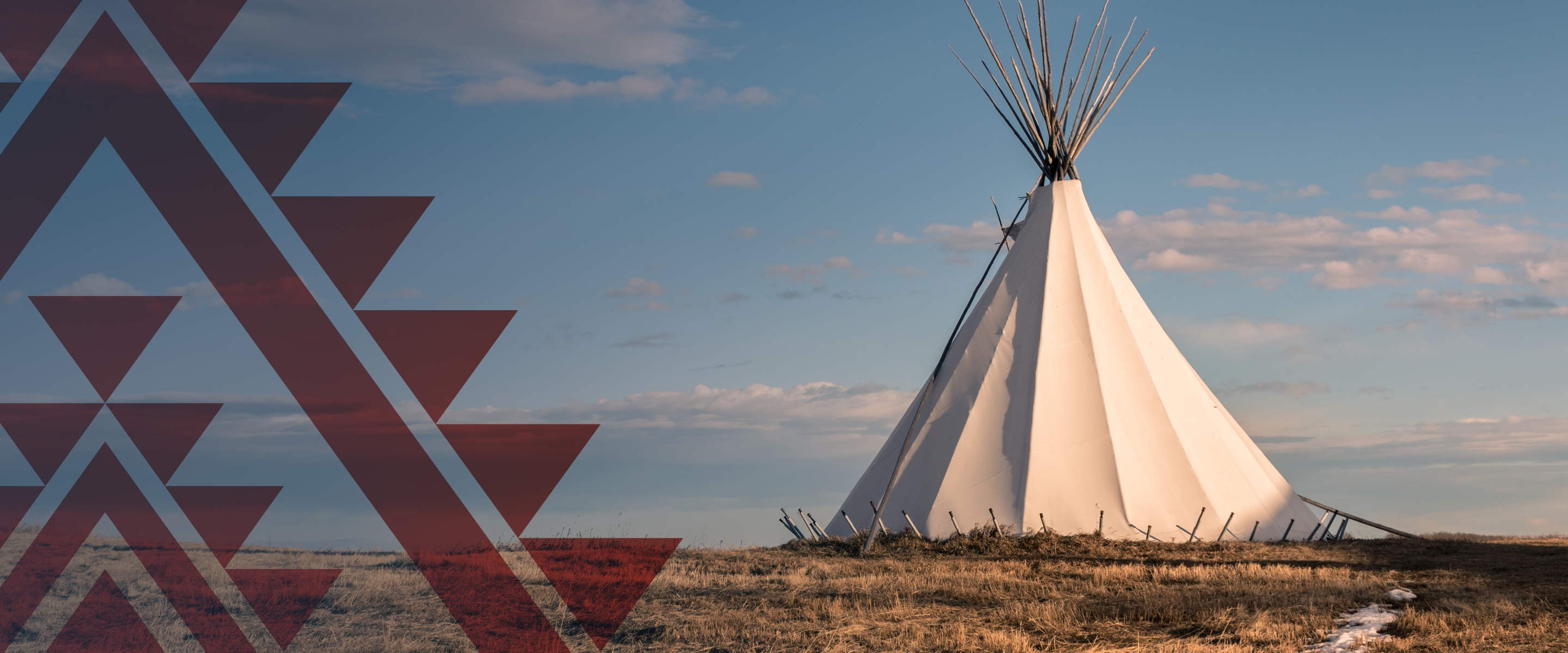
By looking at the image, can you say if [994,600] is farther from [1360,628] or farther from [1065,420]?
[1065,420]

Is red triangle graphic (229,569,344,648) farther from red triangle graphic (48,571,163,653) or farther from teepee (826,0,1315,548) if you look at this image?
teepee (826,0,1315,548)

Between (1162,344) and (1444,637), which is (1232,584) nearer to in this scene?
(1444,637)

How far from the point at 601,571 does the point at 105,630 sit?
16.8 ft

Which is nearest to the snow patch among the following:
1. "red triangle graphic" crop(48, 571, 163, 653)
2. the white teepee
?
the white teepee

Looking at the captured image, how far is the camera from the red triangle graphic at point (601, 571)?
9.34m

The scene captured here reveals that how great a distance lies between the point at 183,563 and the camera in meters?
12.4

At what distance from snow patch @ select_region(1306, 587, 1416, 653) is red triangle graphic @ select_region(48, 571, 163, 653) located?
31.3 feet

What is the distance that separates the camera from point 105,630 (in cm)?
896

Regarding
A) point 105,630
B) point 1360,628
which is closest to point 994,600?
point 1360,628

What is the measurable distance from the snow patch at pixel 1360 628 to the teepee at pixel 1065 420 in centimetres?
556

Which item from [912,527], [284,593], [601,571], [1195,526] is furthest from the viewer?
[912,527]

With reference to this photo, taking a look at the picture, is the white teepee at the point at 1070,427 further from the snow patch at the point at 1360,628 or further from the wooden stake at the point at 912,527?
the snow patch at the point at 1360,628

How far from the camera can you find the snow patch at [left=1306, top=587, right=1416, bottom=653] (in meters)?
7.55

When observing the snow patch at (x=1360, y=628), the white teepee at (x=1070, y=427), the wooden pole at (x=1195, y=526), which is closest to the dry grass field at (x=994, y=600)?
the snow patch at (x=1360, y=628)
